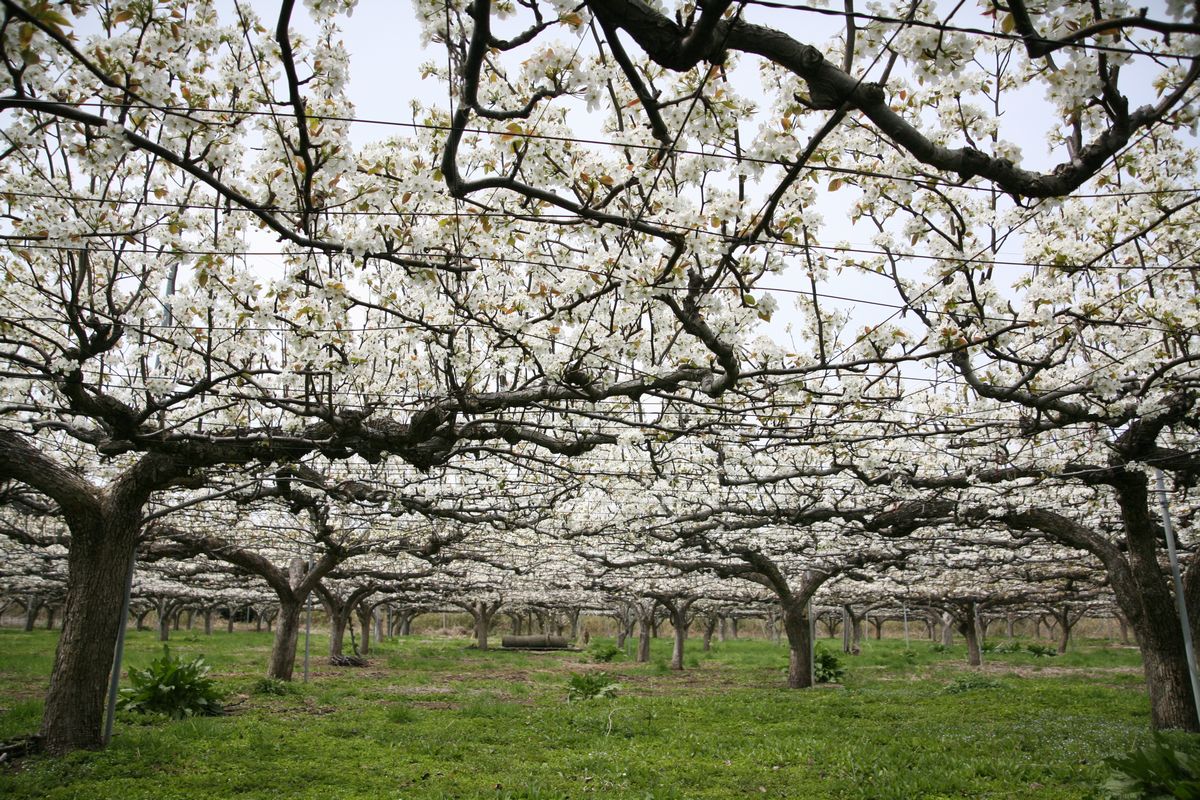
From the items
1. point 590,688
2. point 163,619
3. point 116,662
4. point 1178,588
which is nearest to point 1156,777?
point 1178,588

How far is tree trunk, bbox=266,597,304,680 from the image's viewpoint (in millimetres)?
17672

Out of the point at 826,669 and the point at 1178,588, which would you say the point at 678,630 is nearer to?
the point at 826,669

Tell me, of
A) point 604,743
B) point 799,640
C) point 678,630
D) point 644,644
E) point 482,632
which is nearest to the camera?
point 604,743

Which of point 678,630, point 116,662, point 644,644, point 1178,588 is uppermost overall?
point 1178,588

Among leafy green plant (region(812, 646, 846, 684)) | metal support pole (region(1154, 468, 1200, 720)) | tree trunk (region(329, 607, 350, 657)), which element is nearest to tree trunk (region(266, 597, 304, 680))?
tree trunk (region(329, 607, 350, 657))

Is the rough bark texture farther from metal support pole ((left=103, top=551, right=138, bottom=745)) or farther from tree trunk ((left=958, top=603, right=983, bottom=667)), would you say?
metal support pole ((left=103, top=551, right=138, bottom=745))

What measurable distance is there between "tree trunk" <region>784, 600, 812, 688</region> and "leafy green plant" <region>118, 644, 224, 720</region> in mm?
13812

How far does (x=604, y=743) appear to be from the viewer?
10094mm

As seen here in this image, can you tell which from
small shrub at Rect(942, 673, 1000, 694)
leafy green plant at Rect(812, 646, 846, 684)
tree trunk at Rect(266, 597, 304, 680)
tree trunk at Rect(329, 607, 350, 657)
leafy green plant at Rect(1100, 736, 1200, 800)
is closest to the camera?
leafy green plant at Rect(1100, 736, 1200, 800)

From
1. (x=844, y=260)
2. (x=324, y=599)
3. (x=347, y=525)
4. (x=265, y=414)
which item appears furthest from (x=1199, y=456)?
(x=324, y=599)

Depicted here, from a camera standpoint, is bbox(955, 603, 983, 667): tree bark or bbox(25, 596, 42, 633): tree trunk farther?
bbox(25, 596, 42, 633): tree trunk

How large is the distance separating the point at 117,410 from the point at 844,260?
22.3ft

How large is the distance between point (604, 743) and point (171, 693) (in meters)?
7.88

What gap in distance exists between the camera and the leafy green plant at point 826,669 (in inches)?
837
